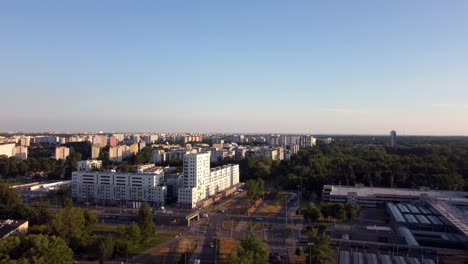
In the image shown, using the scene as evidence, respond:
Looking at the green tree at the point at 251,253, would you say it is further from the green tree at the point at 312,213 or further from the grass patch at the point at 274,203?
the grass patch at the point at 274,203

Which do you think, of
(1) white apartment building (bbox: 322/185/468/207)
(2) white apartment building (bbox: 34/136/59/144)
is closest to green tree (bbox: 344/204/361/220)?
(1) white apartment building (bbox: 322/185/468/207)

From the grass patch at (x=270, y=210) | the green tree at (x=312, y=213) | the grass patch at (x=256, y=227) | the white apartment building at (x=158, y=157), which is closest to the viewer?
the grass patch at (x=256, y=227)

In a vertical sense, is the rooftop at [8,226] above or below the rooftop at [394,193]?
above

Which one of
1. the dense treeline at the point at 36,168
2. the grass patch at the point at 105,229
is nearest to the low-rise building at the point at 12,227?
the grass patch at the point at 105,229

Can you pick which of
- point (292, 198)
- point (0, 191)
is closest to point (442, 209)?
point (292, 198)

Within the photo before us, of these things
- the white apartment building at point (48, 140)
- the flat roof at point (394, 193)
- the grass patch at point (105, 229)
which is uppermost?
the white apartment building at point (48, 140)

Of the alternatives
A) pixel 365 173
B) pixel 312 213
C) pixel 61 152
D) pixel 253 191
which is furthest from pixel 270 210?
pixel 61 152
